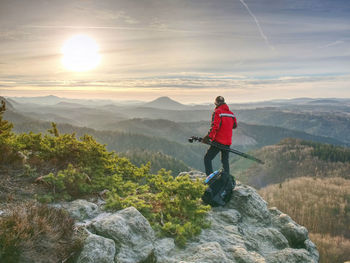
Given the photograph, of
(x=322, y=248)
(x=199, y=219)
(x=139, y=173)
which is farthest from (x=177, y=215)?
(x=322, y=248)

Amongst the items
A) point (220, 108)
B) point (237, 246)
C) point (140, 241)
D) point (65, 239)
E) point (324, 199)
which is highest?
point (220, 108)

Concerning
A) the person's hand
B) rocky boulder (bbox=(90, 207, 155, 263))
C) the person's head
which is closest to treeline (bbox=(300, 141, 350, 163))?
the person's head

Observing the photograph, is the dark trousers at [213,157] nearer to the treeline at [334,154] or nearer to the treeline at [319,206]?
the treeline at [319,206]

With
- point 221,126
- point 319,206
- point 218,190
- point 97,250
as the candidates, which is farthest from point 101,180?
point 319,206

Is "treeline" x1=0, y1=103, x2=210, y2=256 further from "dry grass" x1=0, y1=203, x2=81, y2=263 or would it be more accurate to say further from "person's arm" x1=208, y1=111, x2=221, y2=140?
"person's arm" x1=208, y1=111, x2=221, y2=140

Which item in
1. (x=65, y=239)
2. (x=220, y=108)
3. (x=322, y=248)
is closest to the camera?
(x=65, y=239)

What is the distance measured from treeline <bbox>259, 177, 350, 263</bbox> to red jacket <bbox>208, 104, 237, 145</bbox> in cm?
6976

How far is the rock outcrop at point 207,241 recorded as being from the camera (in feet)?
18.8

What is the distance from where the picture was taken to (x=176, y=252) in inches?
257

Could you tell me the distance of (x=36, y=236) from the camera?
468cm

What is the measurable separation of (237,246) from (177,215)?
82.2 inches

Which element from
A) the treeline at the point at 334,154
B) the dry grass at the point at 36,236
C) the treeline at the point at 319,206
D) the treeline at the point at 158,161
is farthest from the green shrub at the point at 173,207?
the treeline at the point at 334,154

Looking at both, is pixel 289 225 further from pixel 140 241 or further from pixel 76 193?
pixel 76 193

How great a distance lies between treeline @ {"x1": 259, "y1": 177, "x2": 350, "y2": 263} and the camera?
3519 inches
